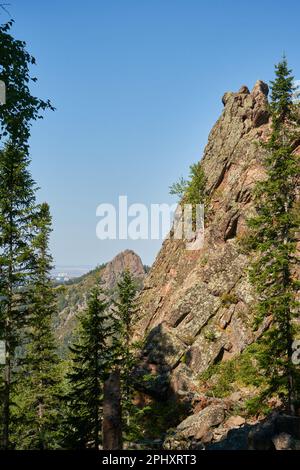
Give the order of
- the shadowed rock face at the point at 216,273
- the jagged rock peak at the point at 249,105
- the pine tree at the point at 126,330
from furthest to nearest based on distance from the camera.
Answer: the jagged rock peak at the point at 249,105
the shadowed rock face at the point at 216,273
the pine tree at the point at 126,330

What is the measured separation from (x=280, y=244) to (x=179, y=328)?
2140 cm

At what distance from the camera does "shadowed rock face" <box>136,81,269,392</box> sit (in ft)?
116

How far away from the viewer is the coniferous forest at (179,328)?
656 inches

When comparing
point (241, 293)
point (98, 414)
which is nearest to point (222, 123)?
point (241, 293)

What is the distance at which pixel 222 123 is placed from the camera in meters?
55.3

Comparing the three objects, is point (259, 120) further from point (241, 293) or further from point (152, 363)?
point (152, 363)

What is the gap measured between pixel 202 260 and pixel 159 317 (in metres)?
7.83

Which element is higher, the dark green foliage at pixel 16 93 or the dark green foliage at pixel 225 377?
the dark green foliage at pixel 16 93

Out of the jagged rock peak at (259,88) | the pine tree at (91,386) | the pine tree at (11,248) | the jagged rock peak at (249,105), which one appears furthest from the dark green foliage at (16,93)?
the jagged rock peak at (259,88)

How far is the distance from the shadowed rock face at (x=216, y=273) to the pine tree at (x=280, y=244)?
15.4 meters

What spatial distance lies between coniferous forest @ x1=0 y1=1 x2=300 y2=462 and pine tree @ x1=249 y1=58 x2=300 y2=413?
65 mm

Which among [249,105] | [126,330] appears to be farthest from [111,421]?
[249,105]

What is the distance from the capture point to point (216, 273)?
132 ft

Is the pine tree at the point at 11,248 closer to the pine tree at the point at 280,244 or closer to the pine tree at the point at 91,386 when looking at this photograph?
the pine tree at the point at 91,386
